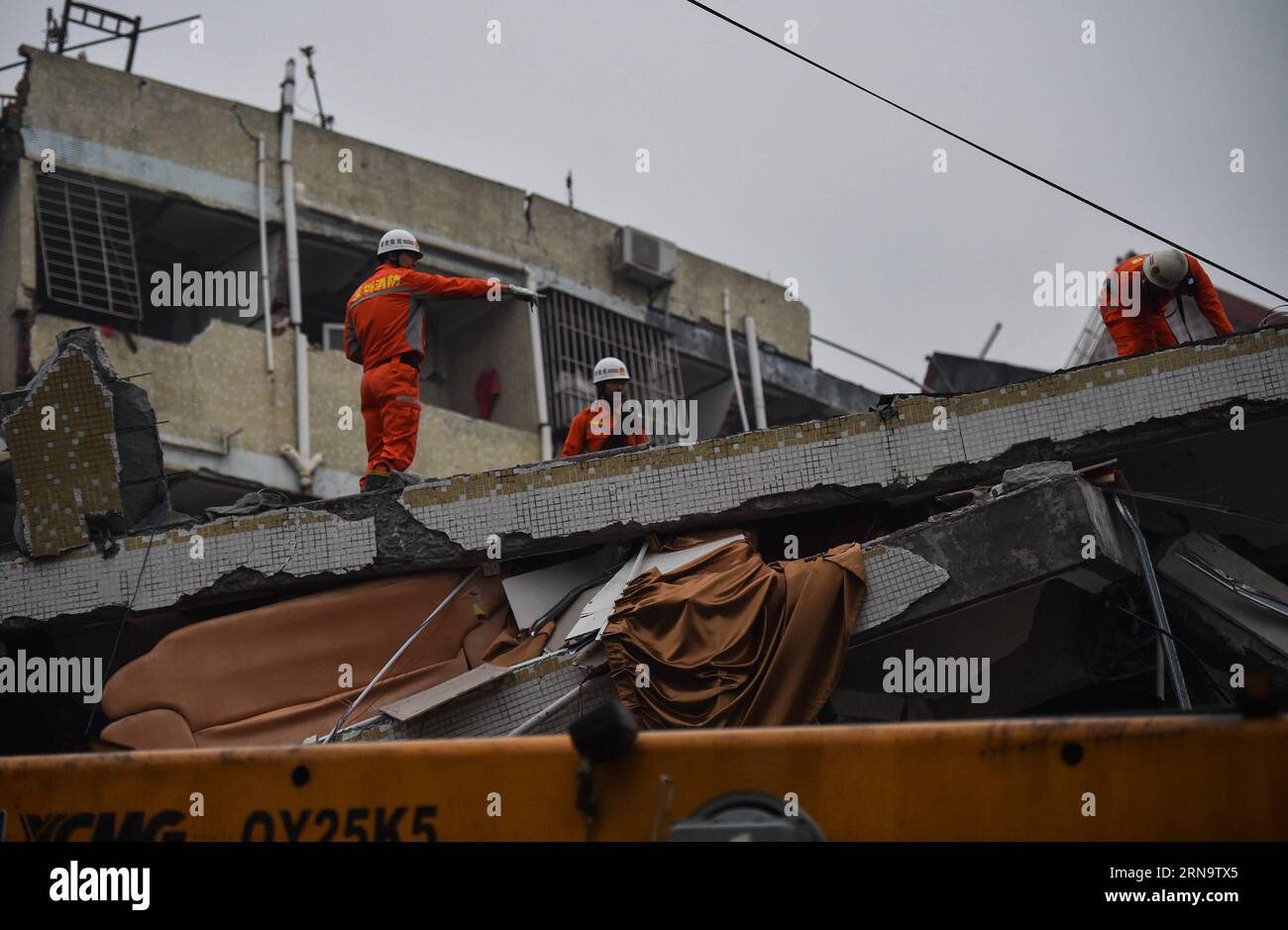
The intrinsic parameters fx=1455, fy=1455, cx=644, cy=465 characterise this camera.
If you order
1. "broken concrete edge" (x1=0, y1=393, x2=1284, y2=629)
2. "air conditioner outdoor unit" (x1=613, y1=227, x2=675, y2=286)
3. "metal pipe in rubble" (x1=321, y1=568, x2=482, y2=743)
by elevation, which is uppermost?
"air conditioner outdoor unit" (x1=613, y1=227, x2=675, y2=286)

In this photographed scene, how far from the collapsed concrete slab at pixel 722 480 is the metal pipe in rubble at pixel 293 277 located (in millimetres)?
8004

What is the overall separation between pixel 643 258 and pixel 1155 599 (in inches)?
541

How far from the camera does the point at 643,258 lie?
19625 millimetres

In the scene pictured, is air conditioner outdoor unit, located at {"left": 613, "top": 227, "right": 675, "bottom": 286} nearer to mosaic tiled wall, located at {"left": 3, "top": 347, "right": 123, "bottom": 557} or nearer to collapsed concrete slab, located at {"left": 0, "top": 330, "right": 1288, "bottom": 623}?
mosaic tiled wall, located at {"left": 3, "top": 347, "right": 123, "bottom": 557}

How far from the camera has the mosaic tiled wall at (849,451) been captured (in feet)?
22.7

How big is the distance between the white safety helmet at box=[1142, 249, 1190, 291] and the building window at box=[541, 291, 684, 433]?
10.1 metres

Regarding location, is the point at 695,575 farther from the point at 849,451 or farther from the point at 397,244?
the point at 397,244

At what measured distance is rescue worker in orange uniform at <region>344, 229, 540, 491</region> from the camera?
26.3 ft

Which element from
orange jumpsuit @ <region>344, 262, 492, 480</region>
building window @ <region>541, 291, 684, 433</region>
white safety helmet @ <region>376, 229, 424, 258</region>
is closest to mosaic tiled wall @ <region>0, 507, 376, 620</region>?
orange jumpsuit @ <region>344, 262, 492, 480</region>
